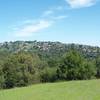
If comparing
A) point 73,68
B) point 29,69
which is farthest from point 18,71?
point 73,68

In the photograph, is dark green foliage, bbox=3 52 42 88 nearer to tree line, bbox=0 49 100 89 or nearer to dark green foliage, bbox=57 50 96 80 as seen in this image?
tree line, bbox=0 49 100 89

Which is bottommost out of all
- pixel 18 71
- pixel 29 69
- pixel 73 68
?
pixel 18 71

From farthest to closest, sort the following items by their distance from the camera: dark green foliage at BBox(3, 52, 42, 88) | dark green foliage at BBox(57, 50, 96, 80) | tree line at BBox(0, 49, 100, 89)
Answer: dark green foliage at BBox(3, 52, 42, 88), tree line at BBox(0, 49, 100, 89), dark green foliage at BBox(57, 50, 96, 80)

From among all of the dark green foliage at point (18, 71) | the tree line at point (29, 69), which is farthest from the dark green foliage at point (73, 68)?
the dark green foliage at point (18, 71)

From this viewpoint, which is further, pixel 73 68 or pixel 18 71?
pixel 18 71

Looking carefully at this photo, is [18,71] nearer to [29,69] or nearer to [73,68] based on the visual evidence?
[29,69]

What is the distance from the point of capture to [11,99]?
679 inches

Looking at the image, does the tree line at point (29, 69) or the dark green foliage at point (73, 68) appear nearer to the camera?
the dark green foliage at point (73, 68)

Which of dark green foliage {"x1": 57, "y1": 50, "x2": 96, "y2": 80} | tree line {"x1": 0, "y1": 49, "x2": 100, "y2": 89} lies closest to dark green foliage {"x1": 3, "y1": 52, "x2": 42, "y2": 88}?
tree line {"x1": 0, "y1": 49, "x2": 100, "y2": 89}

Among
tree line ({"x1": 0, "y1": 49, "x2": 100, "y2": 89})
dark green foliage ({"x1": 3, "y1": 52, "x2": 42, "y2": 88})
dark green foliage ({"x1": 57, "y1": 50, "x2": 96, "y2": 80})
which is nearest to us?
dark green foliage ({"x1": 57, "y1": 50, "x2": 96, "y2": 80})

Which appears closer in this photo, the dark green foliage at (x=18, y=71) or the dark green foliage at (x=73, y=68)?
the dark green foliage at (x=73, y=68)

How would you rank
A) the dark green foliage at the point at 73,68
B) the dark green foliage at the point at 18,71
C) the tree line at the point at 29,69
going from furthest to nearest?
the dark green foliage at the point at 18,71 < the tree line at the point at 29,69 < the dark green foliage at the point at 73,68

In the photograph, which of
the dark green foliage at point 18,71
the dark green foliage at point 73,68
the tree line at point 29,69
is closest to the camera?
the dark green foliage at point 73,68

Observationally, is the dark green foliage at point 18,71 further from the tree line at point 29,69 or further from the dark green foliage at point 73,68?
the dark green foliage at point 73,68
